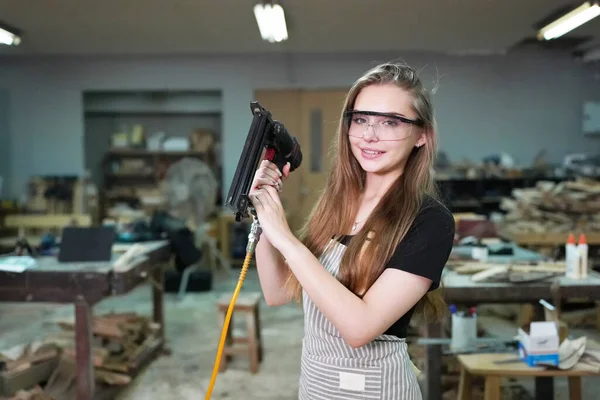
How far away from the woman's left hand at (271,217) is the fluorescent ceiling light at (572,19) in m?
4.88

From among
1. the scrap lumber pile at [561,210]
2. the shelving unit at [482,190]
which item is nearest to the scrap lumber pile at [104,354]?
the scrap lumber pile at [561,210]

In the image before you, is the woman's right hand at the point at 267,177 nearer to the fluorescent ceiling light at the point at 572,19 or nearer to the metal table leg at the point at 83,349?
the metal table leg at the point at 83,349

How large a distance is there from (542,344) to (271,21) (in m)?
4.23

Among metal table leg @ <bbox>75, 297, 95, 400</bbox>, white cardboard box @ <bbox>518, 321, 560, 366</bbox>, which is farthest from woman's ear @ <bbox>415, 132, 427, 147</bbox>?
metal table leg @ <bbox>75, 297, 95, 400</bbox>

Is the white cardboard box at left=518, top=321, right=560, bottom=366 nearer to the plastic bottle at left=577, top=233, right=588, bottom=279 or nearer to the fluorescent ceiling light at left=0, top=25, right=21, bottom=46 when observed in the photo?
the plastic bottle at left=577, top=233, right=588, bottom=279

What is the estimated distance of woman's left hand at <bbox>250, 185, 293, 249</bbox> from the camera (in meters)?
1.23

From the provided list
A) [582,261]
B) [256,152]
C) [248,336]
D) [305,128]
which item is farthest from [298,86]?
[256,152]

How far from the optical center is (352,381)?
138 centimetres

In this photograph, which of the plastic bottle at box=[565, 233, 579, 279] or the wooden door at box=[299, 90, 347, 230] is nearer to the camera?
the plastic bottle at box=[565, 233, 579, 279]

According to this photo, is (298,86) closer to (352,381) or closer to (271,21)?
(271,21)

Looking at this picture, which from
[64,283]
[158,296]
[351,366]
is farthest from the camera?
[158,296]

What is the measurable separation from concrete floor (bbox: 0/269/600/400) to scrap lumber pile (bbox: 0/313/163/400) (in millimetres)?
127

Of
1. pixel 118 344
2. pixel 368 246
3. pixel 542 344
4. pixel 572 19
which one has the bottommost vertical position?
pixel 118 344

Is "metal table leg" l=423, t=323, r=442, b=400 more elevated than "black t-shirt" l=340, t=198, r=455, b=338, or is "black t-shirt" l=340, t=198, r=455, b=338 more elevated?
"black t-shirt" l=340, t=198, r=455, b=338
